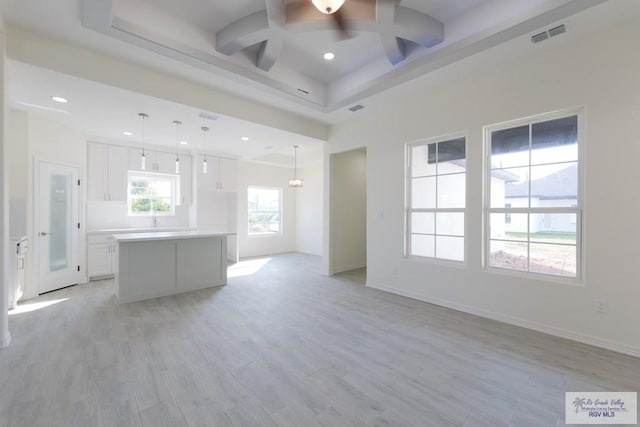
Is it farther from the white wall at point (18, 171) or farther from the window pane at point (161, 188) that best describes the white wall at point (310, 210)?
the white wall at point (18, 171)

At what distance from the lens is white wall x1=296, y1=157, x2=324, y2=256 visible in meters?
8.11

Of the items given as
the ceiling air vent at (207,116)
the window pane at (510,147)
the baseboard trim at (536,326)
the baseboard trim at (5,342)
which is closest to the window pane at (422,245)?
the baseboard trim at (536,326)

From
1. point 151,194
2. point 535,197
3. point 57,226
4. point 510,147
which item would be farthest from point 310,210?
point 535,197

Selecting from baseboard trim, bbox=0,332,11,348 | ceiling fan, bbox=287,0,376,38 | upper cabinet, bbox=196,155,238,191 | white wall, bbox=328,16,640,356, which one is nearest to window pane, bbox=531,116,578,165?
white wall, bbox=328,16,640,356

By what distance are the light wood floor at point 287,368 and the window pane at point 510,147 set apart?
197 cm

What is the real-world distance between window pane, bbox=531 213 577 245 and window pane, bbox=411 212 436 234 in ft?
4.00

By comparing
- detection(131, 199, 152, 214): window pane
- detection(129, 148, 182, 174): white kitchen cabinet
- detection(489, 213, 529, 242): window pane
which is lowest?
detection(489, 213, 529, 242): window pane

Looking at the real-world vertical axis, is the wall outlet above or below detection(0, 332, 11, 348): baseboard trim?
above

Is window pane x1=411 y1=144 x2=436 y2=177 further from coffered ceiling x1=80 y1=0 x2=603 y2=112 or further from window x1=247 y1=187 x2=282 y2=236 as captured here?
window x1=247 y1=187 x2=282 y2=236

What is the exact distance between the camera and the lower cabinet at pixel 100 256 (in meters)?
5.05

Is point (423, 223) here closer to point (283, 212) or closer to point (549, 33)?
point (549, 33)

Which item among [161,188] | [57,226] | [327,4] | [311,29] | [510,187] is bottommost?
[57,226]

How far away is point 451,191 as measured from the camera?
3840 millimetres

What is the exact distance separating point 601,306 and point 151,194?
7.72 meters
